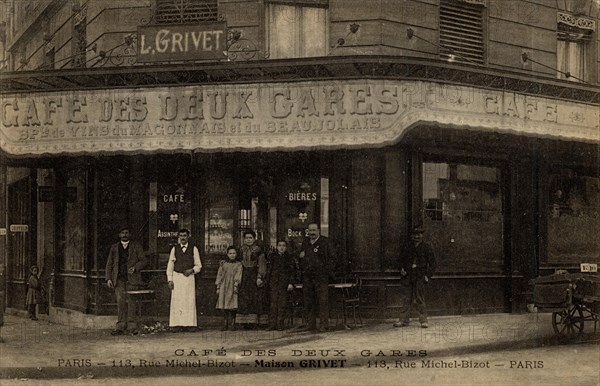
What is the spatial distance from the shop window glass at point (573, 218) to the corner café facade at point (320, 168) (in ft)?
0.12

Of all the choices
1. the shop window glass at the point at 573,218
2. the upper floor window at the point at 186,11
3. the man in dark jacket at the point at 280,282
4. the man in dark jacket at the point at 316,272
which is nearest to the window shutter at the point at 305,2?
the upper floor window at the point at 186,11

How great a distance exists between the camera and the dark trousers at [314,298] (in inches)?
471

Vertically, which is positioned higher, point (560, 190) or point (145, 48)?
point (145, 48)

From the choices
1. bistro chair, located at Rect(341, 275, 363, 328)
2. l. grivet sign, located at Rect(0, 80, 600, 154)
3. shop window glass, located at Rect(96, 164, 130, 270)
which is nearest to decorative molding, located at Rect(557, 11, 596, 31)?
l. grivet sign, located at Rect(0, 80, 600, 154)

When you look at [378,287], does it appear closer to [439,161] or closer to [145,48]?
[439,161]

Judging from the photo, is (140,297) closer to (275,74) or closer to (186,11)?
(275,74)

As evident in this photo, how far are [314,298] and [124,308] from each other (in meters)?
3.16

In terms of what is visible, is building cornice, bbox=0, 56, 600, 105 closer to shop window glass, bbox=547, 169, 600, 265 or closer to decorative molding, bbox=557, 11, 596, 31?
decorative molding, bbox=557, 11, 596, 31

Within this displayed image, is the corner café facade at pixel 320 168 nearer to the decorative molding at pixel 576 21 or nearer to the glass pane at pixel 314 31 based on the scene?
the glass pane at pixel 314 31

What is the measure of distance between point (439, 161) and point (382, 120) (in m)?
2.88

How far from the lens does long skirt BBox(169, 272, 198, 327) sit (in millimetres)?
12047

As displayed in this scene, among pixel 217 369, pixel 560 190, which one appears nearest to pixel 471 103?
pixel 560 190

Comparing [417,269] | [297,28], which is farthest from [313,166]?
[417,269]

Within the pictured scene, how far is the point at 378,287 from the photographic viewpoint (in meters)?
12.6
